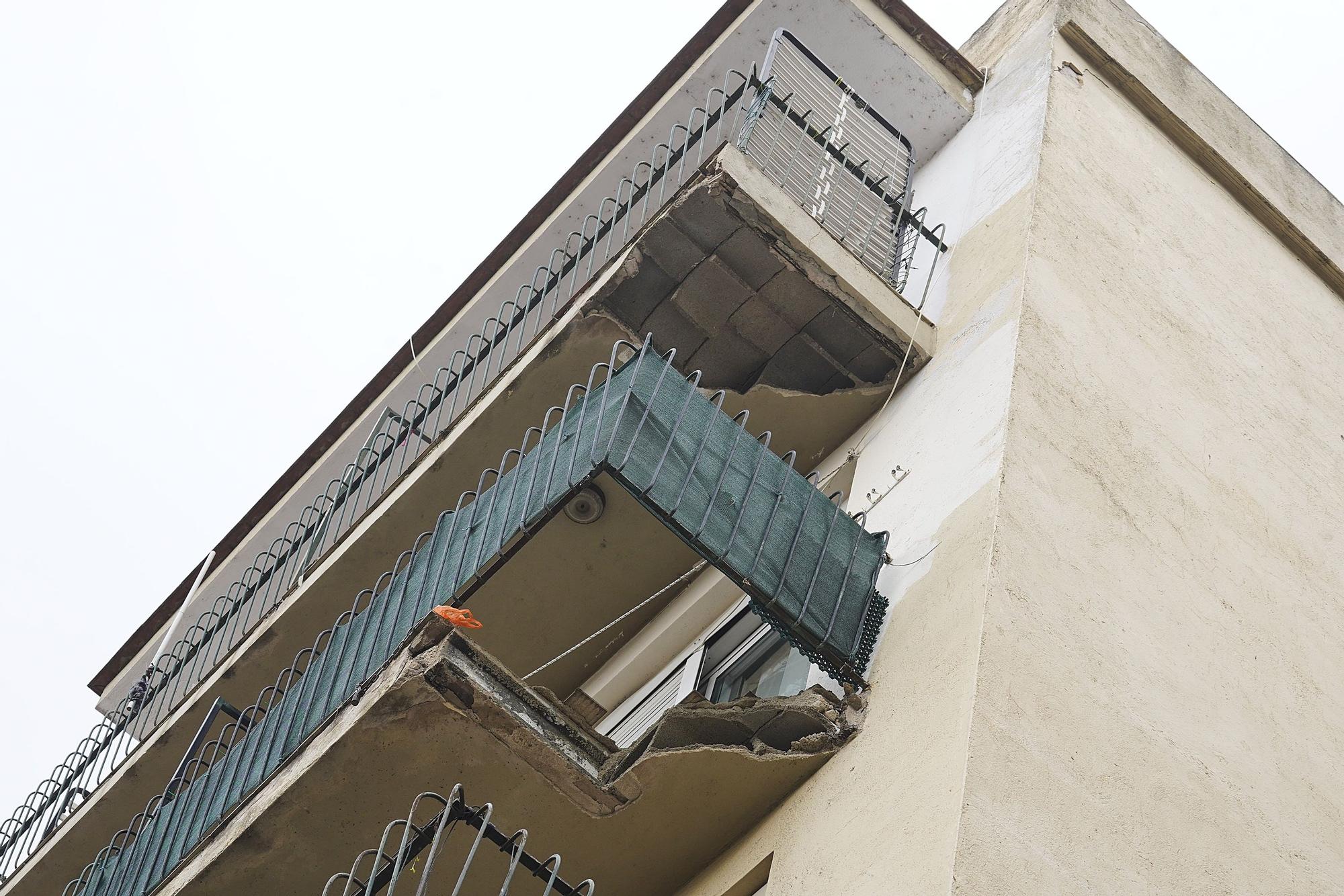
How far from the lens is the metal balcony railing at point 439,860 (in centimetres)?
554

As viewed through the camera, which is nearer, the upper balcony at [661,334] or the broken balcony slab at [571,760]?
the broken balcony slab at [571,760]

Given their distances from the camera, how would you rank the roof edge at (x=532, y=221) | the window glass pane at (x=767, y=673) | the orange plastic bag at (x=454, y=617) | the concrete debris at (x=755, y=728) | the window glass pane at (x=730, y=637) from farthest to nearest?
the roof edge at (x=532, y=221), the window glass pane at (x=730, y=637), the window glass pane at (x=767, y=673), the orange plastic bag at (x=454, y=617), the concrete debris at (x=755, y=728)

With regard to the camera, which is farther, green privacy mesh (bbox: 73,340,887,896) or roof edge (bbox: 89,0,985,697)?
roof edge (bbox: 89,0,985,697)

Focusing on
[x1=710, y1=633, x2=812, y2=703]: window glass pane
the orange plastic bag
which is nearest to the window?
[x1=710, y1=633, x2=812, y2=703]: window glass pane

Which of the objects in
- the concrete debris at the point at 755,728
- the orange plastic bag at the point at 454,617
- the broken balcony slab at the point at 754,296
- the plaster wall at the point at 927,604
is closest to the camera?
the plaster wall at the point at 927,604

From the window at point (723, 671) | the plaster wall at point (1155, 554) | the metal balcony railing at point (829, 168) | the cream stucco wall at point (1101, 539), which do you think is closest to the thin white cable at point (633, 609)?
the window at point (723, 671)

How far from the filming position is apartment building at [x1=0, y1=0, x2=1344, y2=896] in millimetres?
5922

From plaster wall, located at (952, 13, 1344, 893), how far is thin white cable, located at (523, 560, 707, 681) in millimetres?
2535

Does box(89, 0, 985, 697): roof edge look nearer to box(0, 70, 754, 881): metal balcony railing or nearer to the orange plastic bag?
box(0, 70, 754, 881): metal balcony railing

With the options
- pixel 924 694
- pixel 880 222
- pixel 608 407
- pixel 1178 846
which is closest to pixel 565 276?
pixel 880 222

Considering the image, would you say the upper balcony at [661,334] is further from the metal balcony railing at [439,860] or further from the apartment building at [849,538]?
the metal balcony railing at [439,860]

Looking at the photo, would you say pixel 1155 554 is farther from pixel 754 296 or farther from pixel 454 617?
pixel 454 617

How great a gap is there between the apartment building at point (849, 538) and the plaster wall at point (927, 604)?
0.08 ft

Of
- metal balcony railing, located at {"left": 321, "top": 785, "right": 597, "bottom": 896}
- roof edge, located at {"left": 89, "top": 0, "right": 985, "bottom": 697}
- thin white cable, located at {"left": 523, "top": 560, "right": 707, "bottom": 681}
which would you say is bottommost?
thin white cable, located at {"left": 523, "top": 560, "right": 707, "bottom": 681}
